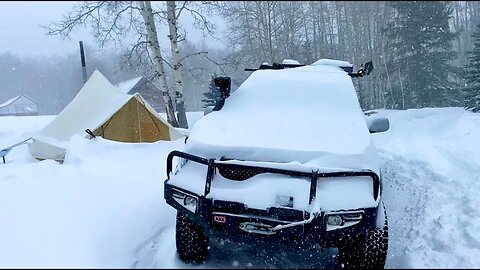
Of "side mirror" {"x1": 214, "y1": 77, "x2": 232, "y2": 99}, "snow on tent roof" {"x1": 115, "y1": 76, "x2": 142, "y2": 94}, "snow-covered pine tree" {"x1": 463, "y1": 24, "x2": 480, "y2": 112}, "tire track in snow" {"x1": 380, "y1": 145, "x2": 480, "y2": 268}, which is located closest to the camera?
"tire track in snow" {"x1": 380, "y1": 145, "x2": 480, "y2": 268}

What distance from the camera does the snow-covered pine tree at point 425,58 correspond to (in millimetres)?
11469

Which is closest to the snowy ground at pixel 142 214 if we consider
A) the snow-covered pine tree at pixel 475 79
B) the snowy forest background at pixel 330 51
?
the snowy forest background at pixel 330 51

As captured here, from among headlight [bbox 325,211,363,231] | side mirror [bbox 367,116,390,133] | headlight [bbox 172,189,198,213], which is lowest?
headlight [bbox 325,211,363,231]

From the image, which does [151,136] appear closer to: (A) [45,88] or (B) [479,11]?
(B) [479,11]

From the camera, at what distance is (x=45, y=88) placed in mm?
21438

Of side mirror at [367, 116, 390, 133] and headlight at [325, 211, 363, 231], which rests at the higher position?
side mirror at [367, 116, 390, 133]

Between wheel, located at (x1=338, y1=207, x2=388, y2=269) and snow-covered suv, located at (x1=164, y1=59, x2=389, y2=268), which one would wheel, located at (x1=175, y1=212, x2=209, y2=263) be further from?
wheel, located at (x1=338, y1=207, x2=388, y2=269)

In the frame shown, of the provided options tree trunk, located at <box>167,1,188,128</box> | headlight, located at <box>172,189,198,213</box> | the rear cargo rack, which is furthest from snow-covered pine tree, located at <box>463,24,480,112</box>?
headlight, located at <box>172,189,198,213</box>

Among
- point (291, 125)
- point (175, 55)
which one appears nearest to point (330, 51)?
point (175, 55)

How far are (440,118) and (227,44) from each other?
7.83 meters

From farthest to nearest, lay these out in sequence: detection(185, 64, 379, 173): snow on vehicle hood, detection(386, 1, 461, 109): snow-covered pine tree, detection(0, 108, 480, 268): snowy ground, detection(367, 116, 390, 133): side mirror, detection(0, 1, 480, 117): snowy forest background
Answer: detection(386, 1, 461, 109): snow-covered pine tree
detection(0, 1, 480, 117): snowy forest background
detection(367, 116, 390, 133): side mirror
detection(185, 64, 379, 173): snow on vehicle hood
detection(0, 108, 480, 268): snowy ground

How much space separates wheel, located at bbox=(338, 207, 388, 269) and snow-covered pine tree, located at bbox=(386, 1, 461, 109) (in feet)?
26.6

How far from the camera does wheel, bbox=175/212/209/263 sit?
262 centimetres

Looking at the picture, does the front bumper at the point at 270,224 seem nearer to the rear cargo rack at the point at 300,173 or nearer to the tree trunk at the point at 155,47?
the rear cargo rack at the point at 300,173
